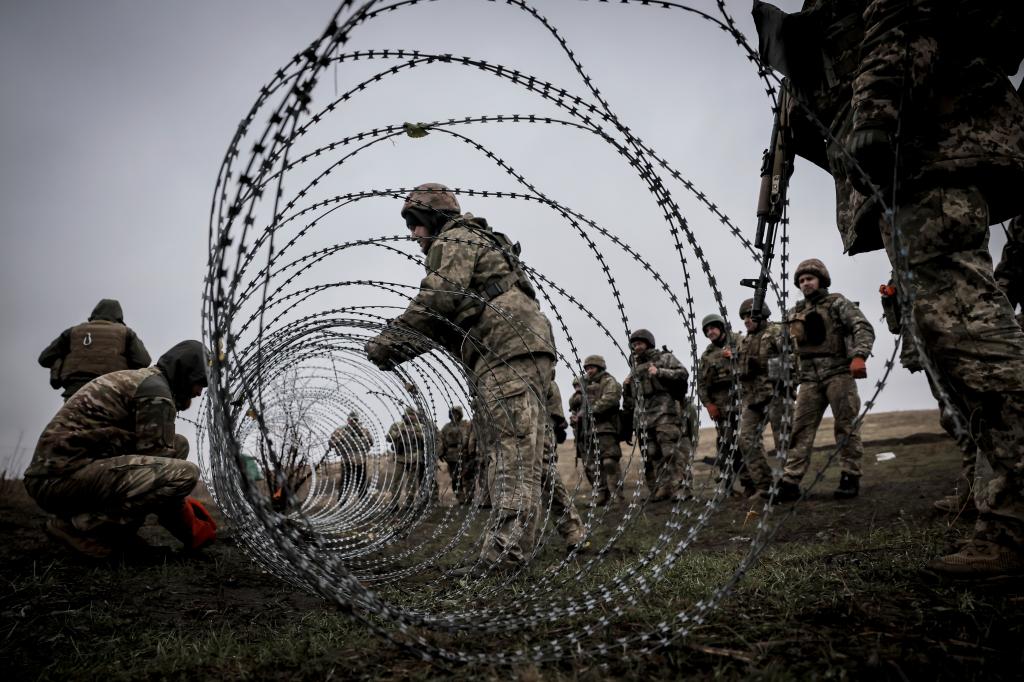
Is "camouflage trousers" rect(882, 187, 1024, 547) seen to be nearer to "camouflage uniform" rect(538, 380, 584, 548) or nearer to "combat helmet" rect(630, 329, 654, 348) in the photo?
"camouflage uniform" rect(538, 380, 584, 548)

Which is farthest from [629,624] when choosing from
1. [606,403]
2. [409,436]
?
[606,403]

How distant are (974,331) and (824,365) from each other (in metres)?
4.39

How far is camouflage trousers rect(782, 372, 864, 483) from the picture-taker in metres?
6.19

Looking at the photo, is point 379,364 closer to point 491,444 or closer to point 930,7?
point 491,444

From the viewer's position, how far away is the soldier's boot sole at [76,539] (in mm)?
4137

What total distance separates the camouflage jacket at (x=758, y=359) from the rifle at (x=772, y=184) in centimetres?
386

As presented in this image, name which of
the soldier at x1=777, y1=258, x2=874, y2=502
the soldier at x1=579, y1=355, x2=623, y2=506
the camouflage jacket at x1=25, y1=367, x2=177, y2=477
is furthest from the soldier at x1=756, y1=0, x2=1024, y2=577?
the soldier at x1=579, y1=355, x2=623, y2=506

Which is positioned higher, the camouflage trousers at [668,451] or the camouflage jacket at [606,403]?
the camouflage jacket at [606,403]

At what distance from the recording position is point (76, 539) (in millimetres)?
4156

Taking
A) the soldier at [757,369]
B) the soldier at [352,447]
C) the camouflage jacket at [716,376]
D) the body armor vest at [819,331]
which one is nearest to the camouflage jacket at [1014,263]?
the body armor vest at [819,331]

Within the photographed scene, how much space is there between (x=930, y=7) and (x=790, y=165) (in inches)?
37.4

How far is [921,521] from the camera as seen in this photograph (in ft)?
13.7

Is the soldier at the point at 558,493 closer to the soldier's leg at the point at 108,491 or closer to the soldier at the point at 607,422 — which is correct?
the soldier's leg at the point at 108,491

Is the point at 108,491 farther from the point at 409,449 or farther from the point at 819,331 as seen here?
the point at 819,331
